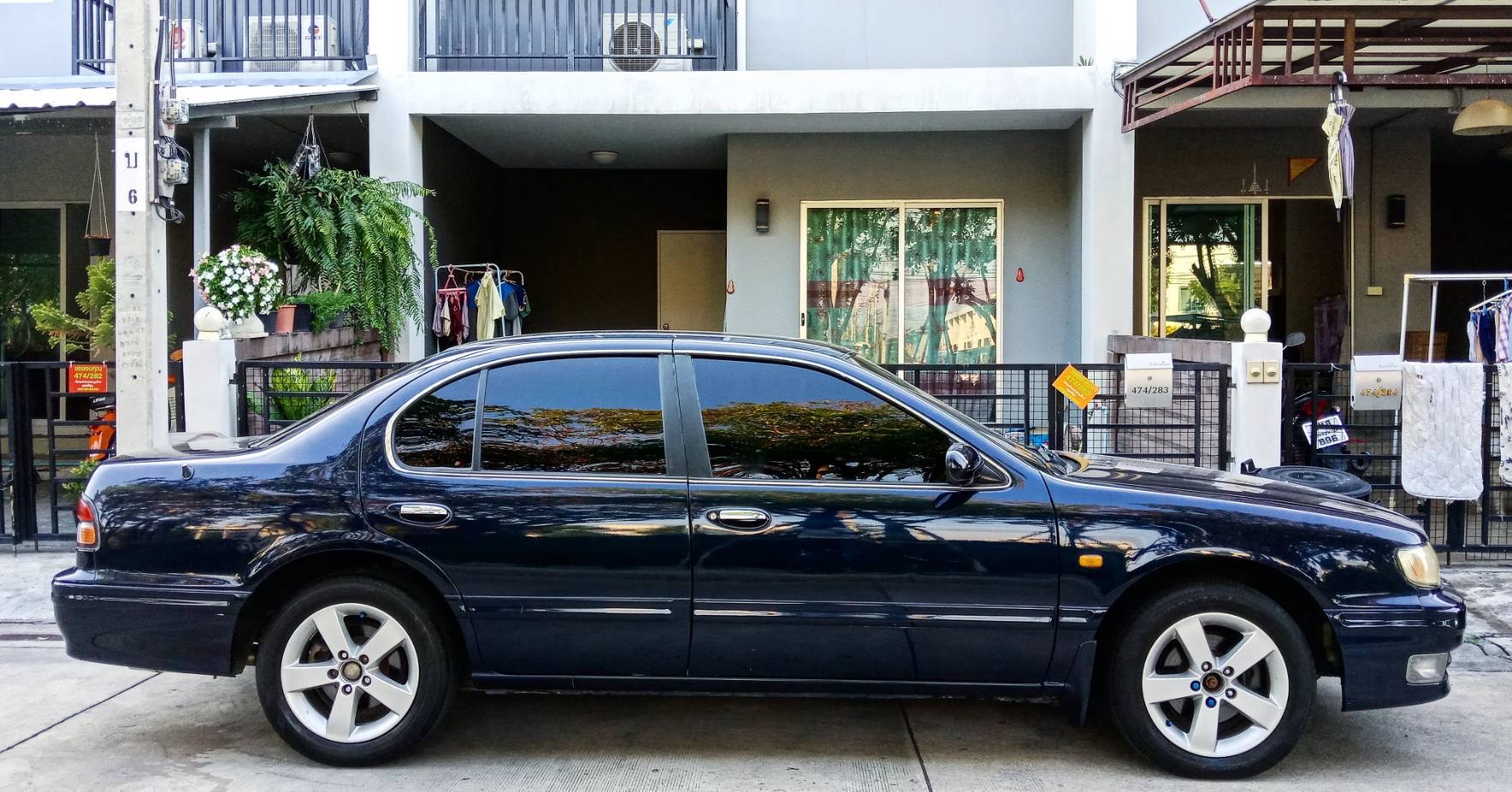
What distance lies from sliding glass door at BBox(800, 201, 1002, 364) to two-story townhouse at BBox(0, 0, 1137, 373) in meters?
0.02

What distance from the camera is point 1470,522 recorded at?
843cm

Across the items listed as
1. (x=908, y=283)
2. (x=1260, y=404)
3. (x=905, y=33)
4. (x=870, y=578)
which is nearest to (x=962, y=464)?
(x=870, y=578)

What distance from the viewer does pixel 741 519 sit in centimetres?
427

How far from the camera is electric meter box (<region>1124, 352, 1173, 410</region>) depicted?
7.75 metres

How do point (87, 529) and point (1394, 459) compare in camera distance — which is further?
point (1394, 459)

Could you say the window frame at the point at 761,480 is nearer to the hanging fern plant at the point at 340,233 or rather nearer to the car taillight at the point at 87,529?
the car taillight at the point at 87,529

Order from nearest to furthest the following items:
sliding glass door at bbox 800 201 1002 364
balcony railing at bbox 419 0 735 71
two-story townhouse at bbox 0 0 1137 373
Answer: two-story townhouse at bbox 0 0 1137 373
balcony railing at bbox 419 0 735 71
sliding glass door at bbox 800 201 1002 364

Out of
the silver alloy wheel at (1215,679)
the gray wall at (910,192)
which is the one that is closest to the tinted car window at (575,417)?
the silver alloy wheel at (1215,679)

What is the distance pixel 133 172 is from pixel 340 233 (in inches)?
130

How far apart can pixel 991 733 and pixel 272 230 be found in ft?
25.9

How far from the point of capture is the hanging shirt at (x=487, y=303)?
12141 mm

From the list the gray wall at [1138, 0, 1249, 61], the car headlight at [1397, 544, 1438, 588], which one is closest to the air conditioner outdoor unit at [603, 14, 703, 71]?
the gray wall at [1138, 0, 1249, 61]

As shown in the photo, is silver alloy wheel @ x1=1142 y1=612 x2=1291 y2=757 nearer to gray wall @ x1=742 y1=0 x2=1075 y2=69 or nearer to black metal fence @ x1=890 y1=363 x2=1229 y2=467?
black metal fence @ x1=890 y1=363 x2=1229 y2=467

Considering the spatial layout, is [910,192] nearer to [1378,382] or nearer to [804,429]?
[1378,382]
